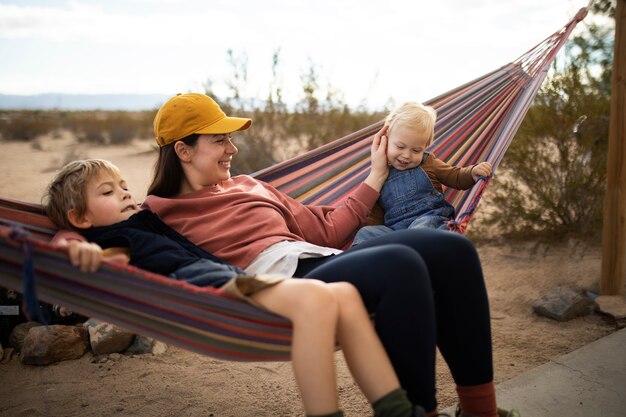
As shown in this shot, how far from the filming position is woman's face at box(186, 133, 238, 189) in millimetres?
1643

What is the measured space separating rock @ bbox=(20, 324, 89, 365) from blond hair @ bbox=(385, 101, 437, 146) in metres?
1.64

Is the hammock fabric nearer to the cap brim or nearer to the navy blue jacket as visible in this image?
the navy blue jacket

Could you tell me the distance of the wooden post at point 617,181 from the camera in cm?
243

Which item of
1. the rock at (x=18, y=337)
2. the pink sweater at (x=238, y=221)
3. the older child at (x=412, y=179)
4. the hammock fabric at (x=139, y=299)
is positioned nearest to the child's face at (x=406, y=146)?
the older child at (x=412, y=179)

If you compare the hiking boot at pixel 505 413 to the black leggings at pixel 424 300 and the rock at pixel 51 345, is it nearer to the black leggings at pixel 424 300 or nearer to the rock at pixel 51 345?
Result: the black leggings at pixel 424 300

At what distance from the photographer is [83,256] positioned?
45.4 inches

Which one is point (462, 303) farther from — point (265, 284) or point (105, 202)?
point (105, 202)

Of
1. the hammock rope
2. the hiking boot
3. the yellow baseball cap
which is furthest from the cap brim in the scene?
the hiking boot

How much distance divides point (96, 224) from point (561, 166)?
3.13m

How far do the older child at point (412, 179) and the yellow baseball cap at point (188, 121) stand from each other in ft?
1.94

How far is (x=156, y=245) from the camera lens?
1406 millimetres

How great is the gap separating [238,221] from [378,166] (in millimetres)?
613

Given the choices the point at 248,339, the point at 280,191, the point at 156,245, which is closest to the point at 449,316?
the point at 248,339

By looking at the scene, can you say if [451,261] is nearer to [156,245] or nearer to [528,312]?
[156,245]
